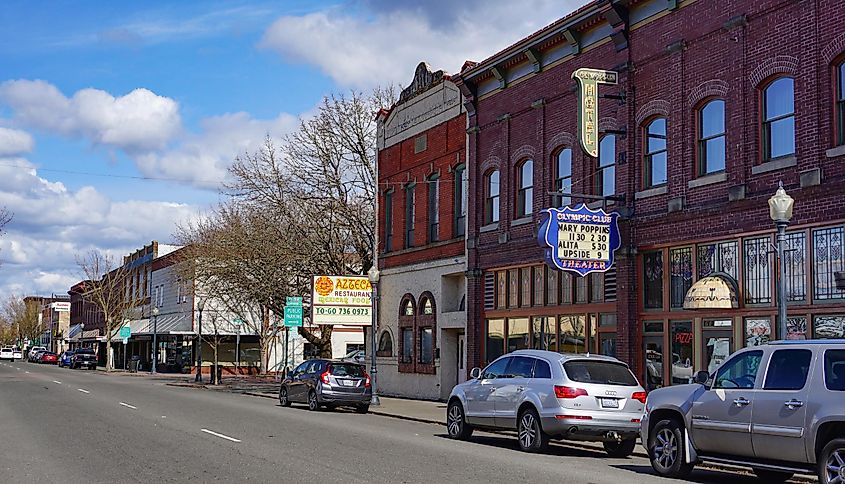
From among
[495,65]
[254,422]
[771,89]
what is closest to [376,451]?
[254,422]

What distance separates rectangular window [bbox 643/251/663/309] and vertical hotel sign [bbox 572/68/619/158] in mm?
2651

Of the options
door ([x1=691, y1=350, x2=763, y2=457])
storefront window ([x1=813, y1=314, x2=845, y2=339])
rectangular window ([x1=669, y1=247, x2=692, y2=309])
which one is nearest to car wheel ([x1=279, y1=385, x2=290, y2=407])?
rectangular window ([x1=669, y1=247, x2=692, y2=309])

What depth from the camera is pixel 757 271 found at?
19.3 metres

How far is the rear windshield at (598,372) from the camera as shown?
651 inches

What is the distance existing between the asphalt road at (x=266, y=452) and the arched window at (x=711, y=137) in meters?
6.82

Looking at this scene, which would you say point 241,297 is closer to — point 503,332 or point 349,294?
point 349,294

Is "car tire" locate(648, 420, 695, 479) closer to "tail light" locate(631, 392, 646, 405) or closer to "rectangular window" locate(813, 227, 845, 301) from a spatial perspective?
"tail light" locate(631, 392, 646, 405)

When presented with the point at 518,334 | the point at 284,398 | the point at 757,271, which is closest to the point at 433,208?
the point at 518,334

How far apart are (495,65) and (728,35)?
30.3ft

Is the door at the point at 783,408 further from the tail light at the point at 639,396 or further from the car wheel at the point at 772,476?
the tail light at the point at 639,396

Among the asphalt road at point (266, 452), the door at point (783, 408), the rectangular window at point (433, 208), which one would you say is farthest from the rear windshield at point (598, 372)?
the rectangular window at point (433, 208)

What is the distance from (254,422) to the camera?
73.6ft

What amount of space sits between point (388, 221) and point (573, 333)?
1314cm

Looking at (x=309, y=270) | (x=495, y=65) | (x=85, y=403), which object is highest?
(x=495, y=65)
